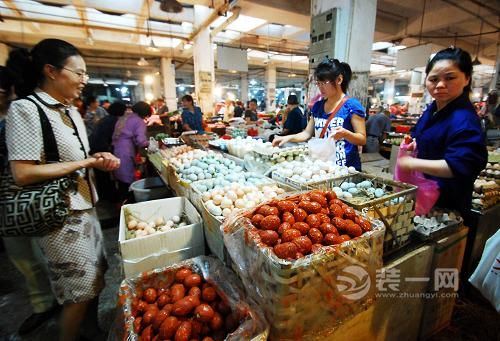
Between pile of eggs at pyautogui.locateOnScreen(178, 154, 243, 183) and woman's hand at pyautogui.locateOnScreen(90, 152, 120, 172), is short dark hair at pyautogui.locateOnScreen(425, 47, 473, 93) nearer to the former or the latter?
pile of eggs at pyautogui.locateOnScreen(178, 154, 243, 183)

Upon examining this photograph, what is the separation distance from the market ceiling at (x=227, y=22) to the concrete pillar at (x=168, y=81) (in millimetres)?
2243

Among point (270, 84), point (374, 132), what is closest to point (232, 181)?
point (374, 132)

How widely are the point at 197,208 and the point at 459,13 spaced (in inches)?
429

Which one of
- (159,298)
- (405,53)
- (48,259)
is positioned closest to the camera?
(159,298)

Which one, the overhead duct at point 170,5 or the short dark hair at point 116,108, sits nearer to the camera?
the short dark hair at point 116,108

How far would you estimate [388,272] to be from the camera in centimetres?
155

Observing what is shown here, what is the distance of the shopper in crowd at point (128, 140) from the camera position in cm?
438

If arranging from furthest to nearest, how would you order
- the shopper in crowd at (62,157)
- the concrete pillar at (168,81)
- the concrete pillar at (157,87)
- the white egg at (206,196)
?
1. the concrete pillar at (157,87)
2. the concrete pillar at (168,81)
3. the white egg at (206,196)
4. the shopper in crowd at (62,157)

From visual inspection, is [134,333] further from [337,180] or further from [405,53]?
[405,53]

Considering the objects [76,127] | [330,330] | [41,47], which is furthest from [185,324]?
[41,47]

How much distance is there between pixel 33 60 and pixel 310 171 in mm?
2034

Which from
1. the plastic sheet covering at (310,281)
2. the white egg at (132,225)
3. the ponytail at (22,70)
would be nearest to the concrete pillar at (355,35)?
the plastic sheet covering at (310,281)

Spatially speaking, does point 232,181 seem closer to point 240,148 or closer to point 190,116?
point 240,148

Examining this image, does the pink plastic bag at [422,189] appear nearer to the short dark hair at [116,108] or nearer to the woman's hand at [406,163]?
the woman's hand at [406,163]
